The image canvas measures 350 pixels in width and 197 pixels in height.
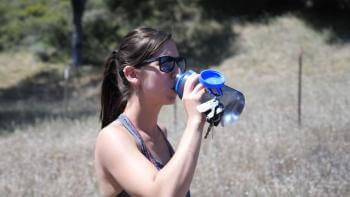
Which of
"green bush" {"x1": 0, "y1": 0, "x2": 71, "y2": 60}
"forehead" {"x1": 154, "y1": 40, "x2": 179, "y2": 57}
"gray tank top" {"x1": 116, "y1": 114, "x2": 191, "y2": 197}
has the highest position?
"forehead" {"x1": 154, "y1": 40, "x2": 179, "y2": 57}

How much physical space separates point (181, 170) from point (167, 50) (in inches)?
19.9

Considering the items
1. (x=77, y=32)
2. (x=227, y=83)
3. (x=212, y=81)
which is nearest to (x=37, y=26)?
(x=77, y=32)

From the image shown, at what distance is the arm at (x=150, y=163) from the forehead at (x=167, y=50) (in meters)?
0.25

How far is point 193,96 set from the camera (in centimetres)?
A: 199

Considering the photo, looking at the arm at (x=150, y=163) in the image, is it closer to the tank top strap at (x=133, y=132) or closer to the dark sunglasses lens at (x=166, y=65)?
the tank top strap at (x=133, y=132)

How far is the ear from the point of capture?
2266mm

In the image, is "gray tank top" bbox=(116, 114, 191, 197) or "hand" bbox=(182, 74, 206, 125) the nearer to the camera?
"hand" bbox=(182, 74, 206, 125)

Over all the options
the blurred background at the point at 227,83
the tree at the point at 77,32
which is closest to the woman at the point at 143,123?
the blurred background at the point at 227,83

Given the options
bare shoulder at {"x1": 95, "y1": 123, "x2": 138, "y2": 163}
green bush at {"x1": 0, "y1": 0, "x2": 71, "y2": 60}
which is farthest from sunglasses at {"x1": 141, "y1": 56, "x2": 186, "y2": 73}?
green bush at {"x1": 0, "y1": 0, "x2": 71, "y2": 60}

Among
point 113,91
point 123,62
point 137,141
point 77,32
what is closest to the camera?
point 137,141

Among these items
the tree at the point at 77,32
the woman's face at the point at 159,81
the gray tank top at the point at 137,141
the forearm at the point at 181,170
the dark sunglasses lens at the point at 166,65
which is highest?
the dark sunglasses lens at the point at 166,65

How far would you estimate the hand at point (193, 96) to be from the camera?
6.50 feet

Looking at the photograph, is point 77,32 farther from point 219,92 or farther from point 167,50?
point 219,92

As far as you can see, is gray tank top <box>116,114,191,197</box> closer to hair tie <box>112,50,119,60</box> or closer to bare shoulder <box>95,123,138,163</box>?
bare shoulder <box>95,123,138,163</box>
